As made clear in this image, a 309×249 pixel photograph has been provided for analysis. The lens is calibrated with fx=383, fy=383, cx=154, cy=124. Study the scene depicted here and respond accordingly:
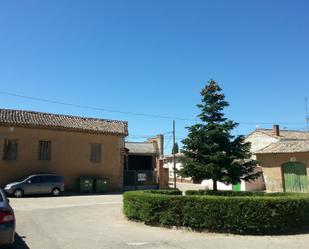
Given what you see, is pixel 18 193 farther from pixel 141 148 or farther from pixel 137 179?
pixel 141 148

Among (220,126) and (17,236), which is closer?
(17,236)

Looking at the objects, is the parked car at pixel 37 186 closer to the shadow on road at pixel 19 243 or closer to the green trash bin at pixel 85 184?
the green trash bin at pixel 85 184

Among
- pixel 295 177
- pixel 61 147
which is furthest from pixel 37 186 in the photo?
pixel 295 177

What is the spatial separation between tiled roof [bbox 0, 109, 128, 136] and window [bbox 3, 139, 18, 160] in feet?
4.34

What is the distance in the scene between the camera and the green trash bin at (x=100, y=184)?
30.9 metres

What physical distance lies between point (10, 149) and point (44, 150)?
8.35 ft

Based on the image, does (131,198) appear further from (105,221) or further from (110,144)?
(110,144)

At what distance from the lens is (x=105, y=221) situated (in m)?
14.4

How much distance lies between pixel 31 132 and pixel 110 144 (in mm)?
6931

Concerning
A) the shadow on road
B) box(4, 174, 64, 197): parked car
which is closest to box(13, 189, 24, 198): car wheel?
box(4, 174, 64, 197): parked car

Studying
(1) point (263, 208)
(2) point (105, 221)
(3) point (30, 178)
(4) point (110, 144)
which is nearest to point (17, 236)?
(2) point (105, 221)

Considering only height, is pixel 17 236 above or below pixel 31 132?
below

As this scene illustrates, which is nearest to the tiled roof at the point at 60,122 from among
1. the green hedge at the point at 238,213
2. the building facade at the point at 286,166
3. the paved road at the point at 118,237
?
the building facade at the point at 286,166

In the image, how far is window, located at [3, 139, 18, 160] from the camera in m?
27.9
